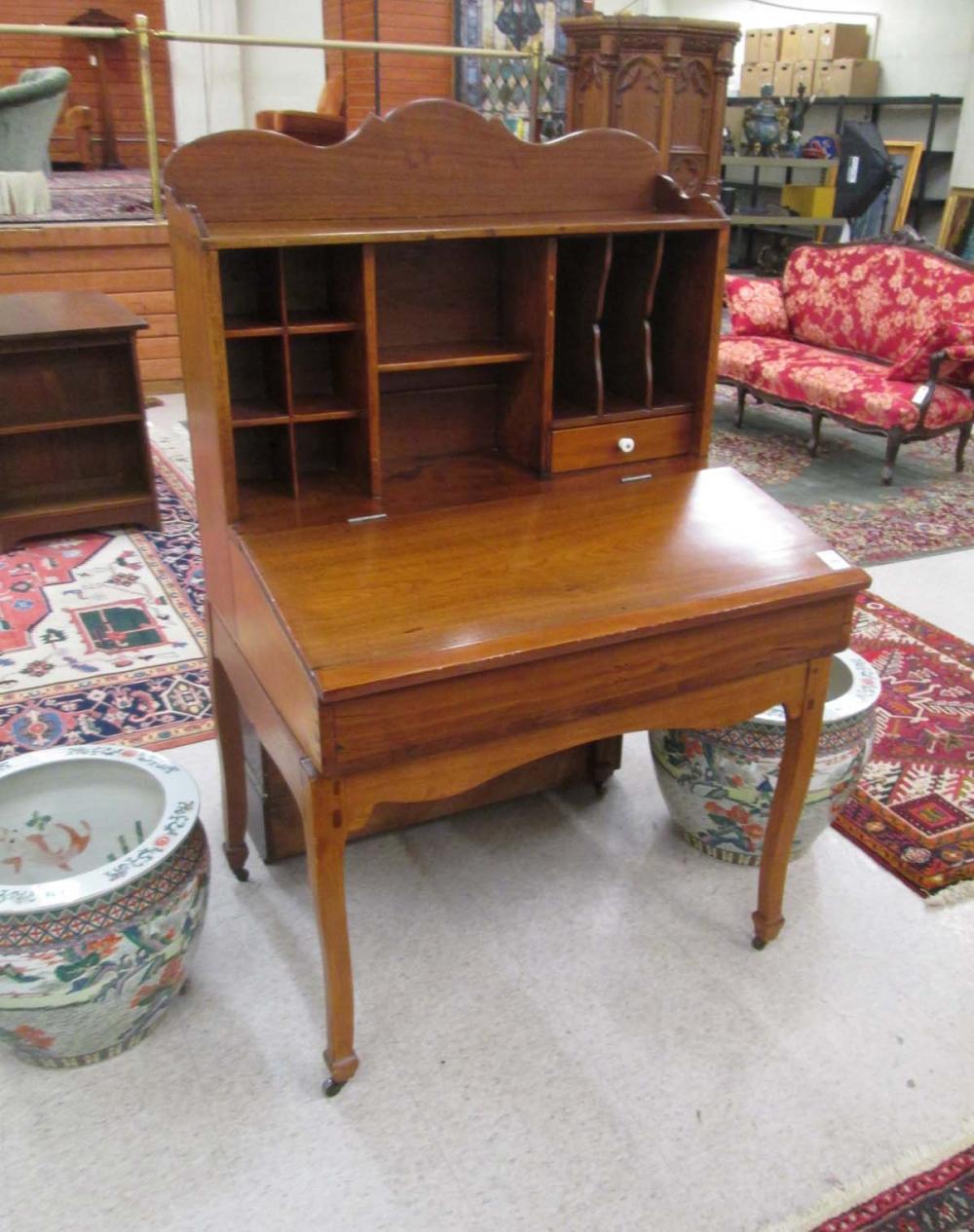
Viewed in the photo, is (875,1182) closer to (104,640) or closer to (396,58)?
(104,640)

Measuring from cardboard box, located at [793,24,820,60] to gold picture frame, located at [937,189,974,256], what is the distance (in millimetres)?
2423

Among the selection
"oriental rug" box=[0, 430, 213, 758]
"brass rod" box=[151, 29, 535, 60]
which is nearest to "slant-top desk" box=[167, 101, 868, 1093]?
"oriental rug" box=[0, 430, 213, 758]

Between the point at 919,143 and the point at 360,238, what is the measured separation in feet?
28.7

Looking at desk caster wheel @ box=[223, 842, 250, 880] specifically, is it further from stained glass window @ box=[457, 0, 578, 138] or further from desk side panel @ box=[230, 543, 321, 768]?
stained glass window @ box=[457, 0, 578, 138]

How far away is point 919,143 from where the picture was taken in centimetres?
880

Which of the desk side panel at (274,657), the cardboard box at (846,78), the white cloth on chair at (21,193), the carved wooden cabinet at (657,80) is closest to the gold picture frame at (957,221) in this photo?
the cardboard box at (846,78)

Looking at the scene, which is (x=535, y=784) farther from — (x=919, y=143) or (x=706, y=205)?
(x=919, y=143)

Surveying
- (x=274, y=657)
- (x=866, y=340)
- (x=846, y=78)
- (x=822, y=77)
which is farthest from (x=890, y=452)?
(x=822, y=77)

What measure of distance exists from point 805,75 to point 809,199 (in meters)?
1.91

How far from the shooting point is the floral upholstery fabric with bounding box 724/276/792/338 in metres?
5.55

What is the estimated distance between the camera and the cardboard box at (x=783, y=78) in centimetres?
991

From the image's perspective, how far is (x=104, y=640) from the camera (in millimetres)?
3188

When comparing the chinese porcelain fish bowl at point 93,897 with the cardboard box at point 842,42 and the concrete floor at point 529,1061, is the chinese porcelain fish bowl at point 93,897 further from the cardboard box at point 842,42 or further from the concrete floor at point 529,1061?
the cardboard box at point 842,42

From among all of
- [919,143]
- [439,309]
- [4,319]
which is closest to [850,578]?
[439,309]
